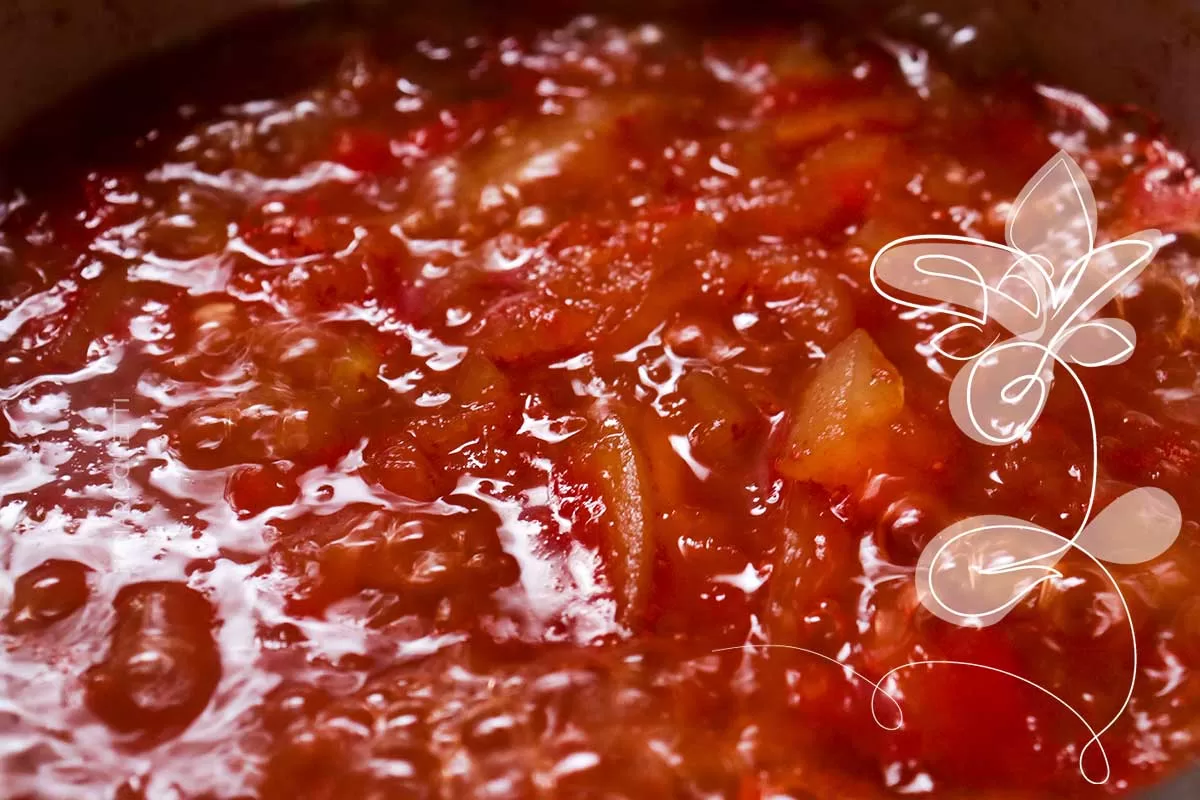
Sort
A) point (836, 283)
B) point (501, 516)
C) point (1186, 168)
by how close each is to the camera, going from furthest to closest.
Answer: point (1186, 168), point (836, 283), point (501, 516)

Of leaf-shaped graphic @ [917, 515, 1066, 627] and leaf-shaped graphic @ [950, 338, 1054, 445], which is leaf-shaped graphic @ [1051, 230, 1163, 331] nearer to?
leaf-shaped graphic @ [950, 338, 1054, 445]

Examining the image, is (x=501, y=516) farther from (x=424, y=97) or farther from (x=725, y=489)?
(x=424, y=97)

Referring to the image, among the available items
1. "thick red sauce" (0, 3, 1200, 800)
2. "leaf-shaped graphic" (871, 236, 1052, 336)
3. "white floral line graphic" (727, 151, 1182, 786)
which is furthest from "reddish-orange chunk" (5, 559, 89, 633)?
"leaf-shaped graphic" (871, 236, 1052, 336)

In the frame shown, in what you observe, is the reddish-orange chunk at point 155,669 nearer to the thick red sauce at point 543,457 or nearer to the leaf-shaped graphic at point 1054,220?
the thick red sauce at point 543,457

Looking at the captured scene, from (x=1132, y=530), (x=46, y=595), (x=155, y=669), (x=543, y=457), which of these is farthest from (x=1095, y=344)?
(x=46, y=595)

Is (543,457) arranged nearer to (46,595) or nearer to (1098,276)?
(46,595)

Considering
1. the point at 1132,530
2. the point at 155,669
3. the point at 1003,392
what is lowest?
the point at 1132,530

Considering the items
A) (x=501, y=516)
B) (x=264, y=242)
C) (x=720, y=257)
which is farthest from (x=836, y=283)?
(x=264, y=242)
